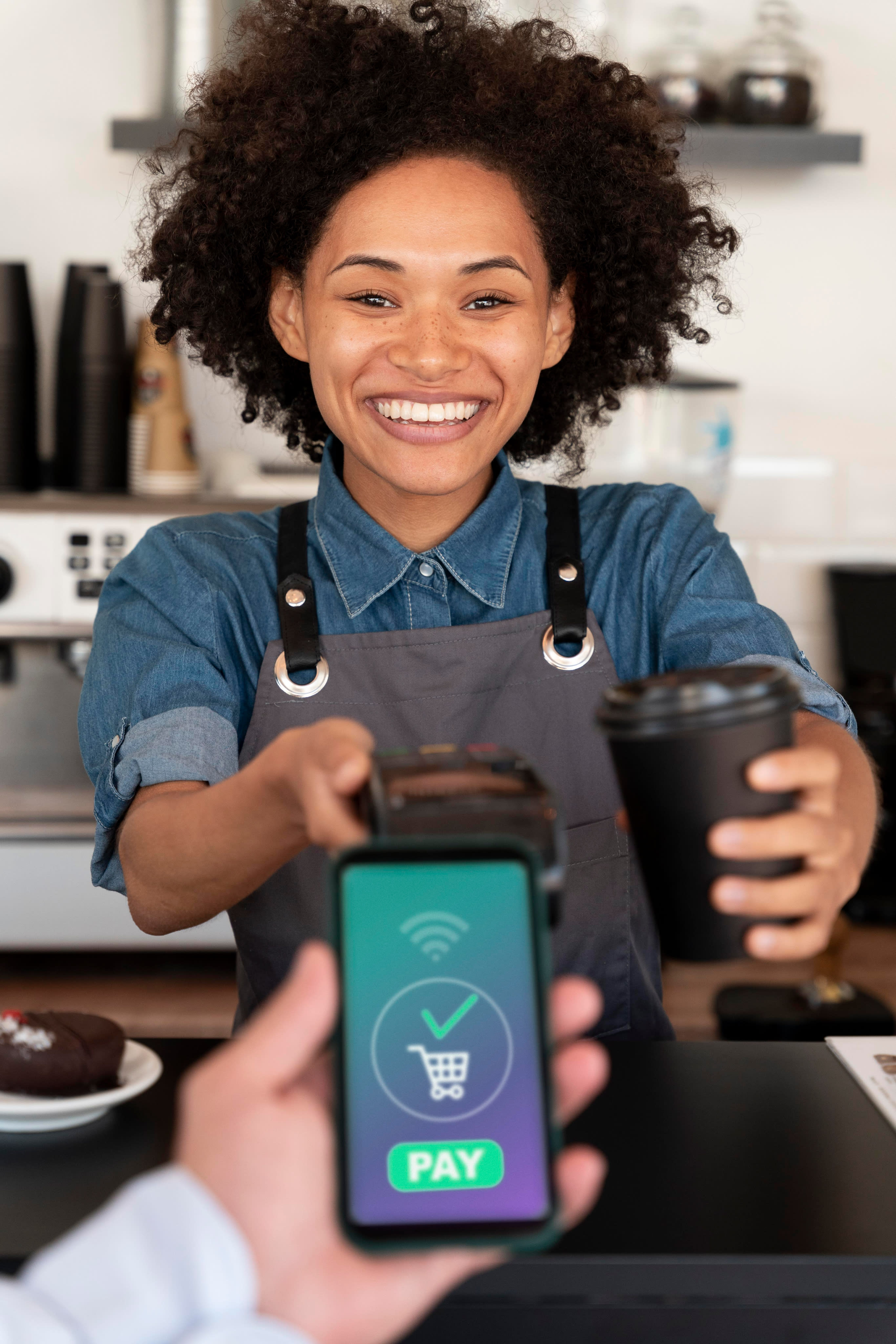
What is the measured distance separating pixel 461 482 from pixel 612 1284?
2.49 ft

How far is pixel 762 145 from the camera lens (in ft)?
9.09

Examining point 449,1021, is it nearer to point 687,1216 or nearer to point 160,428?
point 687,1216

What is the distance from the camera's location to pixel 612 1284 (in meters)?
0.73

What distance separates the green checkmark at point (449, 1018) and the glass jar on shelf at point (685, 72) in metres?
2.56

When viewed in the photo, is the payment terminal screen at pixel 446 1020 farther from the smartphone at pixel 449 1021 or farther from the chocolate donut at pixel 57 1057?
the chocolate donut at pixel 57 1057

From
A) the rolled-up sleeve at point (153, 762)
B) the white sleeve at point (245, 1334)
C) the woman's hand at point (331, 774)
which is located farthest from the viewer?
the rolled-up sleeve at point (153, 762)

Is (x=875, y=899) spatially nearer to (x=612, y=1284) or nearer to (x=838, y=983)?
(x=838, y=983)

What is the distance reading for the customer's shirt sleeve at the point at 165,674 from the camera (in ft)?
3.73

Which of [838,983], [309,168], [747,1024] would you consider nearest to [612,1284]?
[309,168]

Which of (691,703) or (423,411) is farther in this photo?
(423,411)

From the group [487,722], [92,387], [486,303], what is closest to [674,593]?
[487,722]

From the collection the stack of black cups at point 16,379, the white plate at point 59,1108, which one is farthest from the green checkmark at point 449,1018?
the stack of black cups at point 16,379

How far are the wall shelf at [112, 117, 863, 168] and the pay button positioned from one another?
2532 millimetres

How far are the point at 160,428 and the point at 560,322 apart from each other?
143 cm
